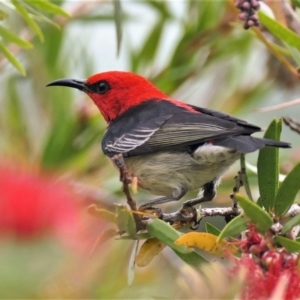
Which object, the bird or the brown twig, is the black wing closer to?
the bird

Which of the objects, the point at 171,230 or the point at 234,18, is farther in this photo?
the point at 234,18

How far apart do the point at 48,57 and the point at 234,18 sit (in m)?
1.17

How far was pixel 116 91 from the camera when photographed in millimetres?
3512

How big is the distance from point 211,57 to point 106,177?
963mm

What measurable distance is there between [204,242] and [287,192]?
33 centimetres

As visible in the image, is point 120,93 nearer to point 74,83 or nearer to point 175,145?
point 74,83

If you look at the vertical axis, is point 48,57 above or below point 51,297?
below

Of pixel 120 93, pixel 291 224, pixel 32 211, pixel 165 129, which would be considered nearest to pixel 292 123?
pixel 291 224

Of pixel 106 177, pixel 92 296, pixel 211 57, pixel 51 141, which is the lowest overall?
pixel 106 177

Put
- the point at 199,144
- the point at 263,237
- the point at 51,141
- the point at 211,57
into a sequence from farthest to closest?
the point at 211,57 → the point at 51,141 → the point at 199,144 → the point at 263,237

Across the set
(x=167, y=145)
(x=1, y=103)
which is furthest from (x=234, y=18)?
(x=1, y=103)

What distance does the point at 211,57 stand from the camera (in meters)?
3.53

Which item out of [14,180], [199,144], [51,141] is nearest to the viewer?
[14,180]

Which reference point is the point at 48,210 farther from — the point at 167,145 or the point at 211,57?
the point at 211,57
